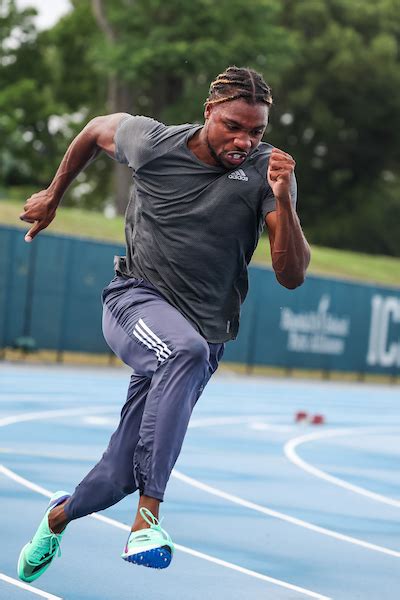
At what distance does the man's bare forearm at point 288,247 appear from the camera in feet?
15.4

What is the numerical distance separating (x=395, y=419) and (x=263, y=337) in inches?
290

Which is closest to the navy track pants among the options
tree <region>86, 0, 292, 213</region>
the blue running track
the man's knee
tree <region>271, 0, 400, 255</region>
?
the man's knee

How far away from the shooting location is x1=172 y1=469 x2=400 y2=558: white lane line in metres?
7.48

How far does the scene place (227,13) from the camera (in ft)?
146

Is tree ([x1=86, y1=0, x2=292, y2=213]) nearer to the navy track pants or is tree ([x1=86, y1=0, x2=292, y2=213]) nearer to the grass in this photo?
the grass

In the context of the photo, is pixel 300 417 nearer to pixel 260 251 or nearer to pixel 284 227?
pixel 284 227

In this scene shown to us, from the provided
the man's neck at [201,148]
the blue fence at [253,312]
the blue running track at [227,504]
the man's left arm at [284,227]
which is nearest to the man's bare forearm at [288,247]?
the man's left arm at [284,227]

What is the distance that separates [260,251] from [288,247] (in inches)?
1388

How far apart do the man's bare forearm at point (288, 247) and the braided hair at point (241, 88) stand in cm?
47

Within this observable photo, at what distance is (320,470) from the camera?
1152cm

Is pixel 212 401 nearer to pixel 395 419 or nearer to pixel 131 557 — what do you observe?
pixel 395 419

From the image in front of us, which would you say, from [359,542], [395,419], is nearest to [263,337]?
[395,419]

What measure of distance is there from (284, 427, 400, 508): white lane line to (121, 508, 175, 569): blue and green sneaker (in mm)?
5244

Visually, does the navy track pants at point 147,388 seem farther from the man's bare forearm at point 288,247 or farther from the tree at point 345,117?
the tree at point 345,117
